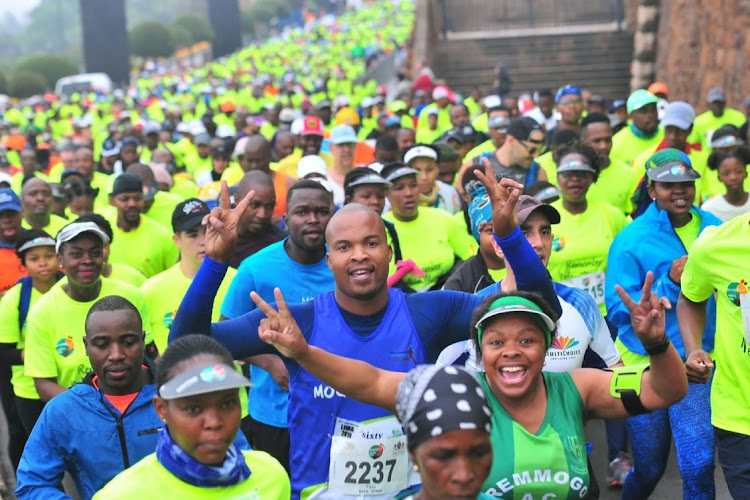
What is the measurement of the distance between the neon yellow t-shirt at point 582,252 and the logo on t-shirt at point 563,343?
2.24m

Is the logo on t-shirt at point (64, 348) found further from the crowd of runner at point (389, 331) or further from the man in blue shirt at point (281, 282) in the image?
the man in blue shirt at point (281, 282)

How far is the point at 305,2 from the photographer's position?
287 feet

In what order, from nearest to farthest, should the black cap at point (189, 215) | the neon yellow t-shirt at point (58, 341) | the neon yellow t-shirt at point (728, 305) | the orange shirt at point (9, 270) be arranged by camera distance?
the neon yellow t-shirt at point (728, 305) → the neon yellow t-shirt at point (58, 341) → the black cap at point (189, 215) → the orange shirt at point (9, 270)

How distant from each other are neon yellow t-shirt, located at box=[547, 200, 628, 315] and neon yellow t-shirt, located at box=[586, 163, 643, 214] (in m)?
1.88

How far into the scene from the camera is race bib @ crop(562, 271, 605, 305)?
7176 mm

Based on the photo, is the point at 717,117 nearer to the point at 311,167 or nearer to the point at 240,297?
the point at 311,167

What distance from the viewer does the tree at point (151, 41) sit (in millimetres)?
61438

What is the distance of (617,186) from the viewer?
928 cm

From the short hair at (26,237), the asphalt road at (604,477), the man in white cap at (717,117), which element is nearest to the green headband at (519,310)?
the asphalt road at (604,477)

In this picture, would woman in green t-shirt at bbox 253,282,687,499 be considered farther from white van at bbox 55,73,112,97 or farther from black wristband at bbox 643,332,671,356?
white van at bbox 55,73,112,97

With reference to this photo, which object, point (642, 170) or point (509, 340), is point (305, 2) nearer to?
point (642, 170)

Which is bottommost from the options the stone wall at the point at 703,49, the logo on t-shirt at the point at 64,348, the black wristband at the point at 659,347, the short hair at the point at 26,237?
the logo on t-shirt at the point at 64,348

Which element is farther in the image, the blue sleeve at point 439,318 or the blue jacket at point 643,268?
the blue jacket at point 643,268

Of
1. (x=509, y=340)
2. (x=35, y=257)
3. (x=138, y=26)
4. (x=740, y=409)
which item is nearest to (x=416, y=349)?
(x=509, y=340)
